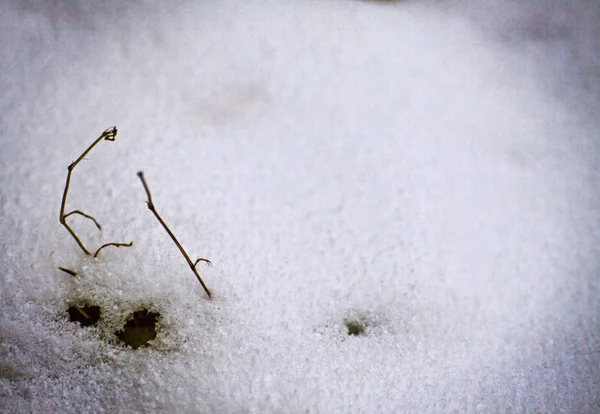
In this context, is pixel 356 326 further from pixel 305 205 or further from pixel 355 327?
pixel 305 205

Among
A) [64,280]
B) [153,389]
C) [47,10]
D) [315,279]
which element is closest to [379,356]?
[315,279]

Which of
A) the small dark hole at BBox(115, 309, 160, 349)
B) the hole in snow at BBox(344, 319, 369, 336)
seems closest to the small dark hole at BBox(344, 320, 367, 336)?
the hole in snow at BBox(344, 319, 369, 336)

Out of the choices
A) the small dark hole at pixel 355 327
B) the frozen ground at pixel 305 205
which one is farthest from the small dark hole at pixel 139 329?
the small dark hole at pixel 355 327

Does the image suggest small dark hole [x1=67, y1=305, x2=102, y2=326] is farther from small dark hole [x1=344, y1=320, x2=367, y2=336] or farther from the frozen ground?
small dark hole [x1=344, y1=320, x2=367, y2=336]

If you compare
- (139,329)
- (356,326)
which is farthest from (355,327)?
(139,329)

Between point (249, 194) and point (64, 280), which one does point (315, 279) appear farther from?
point (64, 280)

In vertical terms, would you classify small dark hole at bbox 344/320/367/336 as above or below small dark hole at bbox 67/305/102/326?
above
